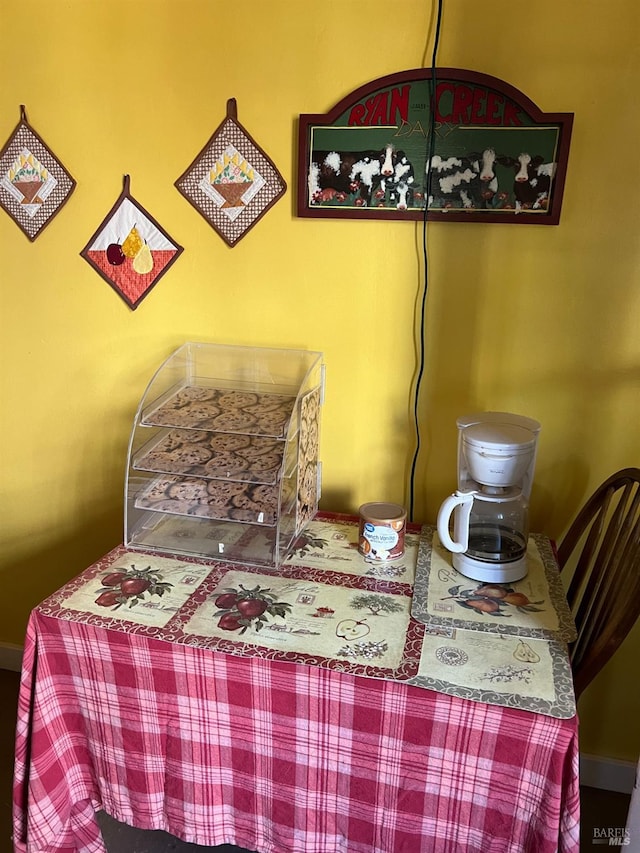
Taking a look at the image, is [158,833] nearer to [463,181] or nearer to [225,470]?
[225,470]

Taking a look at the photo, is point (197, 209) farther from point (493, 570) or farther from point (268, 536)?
point (493, 570)

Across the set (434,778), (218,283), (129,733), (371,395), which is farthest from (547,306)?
(129,733)

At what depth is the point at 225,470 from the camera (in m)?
1.45

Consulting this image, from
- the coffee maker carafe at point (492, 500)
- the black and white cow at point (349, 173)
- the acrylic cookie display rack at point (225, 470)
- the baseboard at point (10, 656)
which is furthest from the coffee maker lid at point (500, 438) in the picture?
the baseboard at point (10, 656)

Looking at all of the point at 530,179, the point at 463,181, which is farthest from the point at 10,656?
the point at 530,179

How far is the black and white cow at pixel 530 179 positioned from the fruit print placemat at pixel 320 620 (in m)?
0.82

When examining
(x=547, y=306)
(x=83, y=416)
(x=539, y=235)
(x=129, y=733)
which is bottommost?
(x=129, y=733)

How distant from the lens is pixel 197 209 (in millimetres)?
1661

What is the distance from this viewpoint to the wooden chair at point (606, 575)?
46.8 inches

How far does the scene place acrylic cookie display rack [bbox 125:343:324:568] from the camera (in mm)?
1438

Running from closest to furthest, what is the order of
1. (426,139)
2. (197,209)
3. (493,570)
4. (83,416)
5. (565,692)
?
(565,692)
(493,570)
(426,139)
(197,209)
(83,416)

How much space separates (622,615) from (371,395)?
773 mm

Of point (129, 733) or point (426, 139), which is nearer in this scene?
point (129, 733)

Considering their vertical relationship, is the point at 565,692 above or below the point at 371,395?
below
